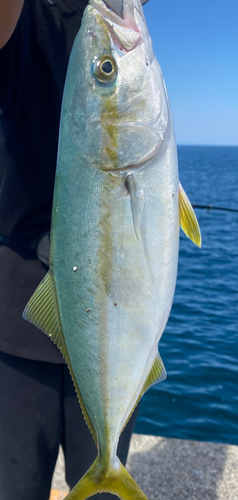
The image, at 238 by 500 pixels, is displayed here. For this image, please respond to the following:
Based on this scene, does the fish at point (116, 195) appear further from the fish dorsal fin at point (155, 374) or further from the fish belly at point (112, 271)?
the fish dorsal fin at point (155, 374)

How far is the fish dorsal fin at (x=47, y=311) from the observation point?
126 cm

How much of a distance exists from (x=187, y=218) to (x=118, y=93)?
408 millimetres

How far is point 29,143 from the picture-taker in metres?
1.51

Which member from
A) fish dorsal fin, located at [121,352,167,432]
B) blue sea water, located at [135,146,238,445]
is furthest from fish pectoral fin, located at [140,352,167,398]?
blue sea water, located at [135,146,238,445]

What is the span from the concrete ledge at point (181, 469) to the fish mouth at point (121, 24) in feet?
8.75

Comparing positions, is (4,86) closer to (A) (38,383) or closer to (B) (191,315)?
(A) (38,383)

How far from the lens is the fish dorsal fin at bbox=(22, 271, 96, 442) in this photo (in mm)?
1256

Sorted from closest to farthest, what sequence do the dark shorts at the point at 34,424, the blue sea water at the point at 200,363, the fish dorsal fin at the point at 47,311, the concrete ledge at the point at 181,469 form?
1. the fish dorsal fin at the point at 47,311
2. the dark shorts at the point at 34,424
3. the concrete ledge at the point at 181,469
4. the blue sea water at the point at 200,363

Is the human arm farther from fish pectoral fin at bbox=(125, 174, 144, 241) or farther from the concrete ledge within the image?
the concrete ledge

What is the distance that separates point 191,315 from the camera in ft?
28.0

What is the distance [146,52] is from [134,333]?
788mm

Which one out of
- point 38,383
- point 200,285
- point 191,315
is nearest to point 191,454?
point 38,383

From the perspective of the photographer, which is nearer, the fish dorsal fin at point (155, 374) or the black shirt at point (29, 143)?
the fish dorsal fin at point (155, 374)

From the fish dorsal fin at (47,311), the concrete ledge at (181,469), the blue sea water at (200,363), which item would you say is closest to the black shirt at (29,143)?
the fish dorsal fin at (47,311)
